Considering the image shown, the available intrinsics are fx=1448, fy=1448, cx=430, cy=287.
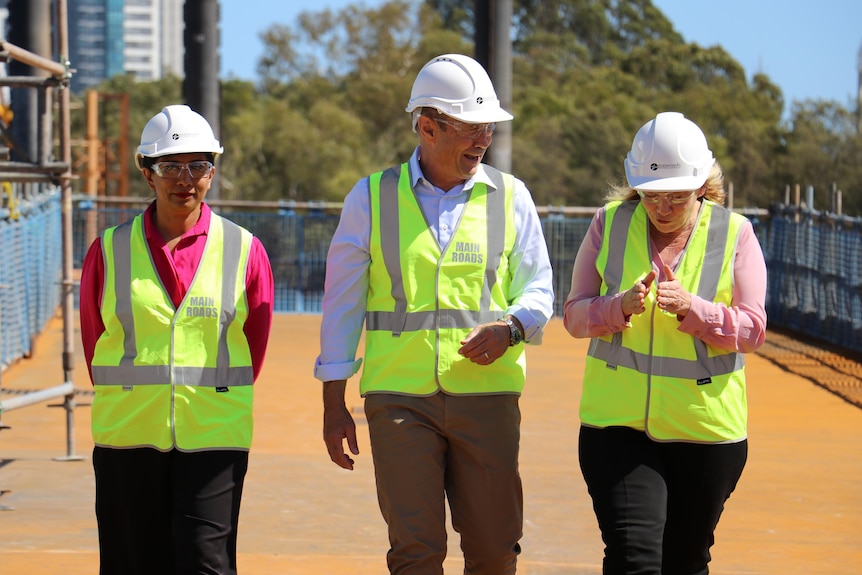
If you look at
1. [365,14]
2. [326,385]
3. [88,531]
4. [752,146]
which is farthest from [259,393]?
[365,14]

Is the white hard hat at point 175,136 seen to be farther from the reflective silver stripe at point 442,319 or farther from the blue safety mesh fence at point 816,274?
the blue safety mesh fence at point 816,274

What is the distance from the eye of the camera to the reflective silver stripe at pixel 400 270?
Result: 5.05 meters

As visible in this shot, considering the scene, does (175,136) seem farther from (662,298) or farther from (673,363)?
(673,363)

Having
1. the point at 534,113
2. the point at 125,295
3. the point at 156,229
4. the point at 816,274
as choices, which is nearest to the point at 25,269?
the point at 816,274

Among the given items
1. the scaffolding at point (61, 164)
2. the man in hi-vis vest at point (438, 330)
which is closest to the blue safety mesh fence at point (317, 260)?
the scaffolding at point (61, 164)

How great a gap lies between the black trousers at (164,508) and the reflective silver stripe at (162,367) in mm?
247

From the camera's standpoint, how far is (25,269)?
55.8 ft

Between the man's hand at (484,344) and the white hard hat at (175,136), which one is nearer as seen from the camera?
the man's hand at (484,344)

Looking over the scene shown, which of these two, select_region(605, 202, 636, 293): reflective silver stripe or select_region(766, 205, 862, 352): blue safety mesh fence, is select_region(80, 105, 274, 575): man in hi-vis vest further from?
select_region(766, 205, 862, 352): blue safety mesh fence

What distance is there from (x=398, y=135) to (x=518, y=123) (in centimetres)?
570

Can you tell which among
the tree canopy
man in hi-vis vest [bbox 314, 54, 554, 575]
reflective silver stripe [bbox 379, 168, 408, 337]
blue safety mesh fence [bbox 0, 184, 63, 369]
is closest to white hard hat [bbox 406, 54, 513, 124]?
man in hi-vis vest [bbox 314, 54, 554, 575]

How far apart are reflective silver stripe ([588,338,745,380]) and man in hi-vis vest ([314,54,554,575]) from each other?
11.3 inches

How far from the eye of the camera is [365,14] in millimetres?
77375

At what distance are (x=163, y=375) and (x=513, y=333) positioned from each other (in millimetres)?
1211
